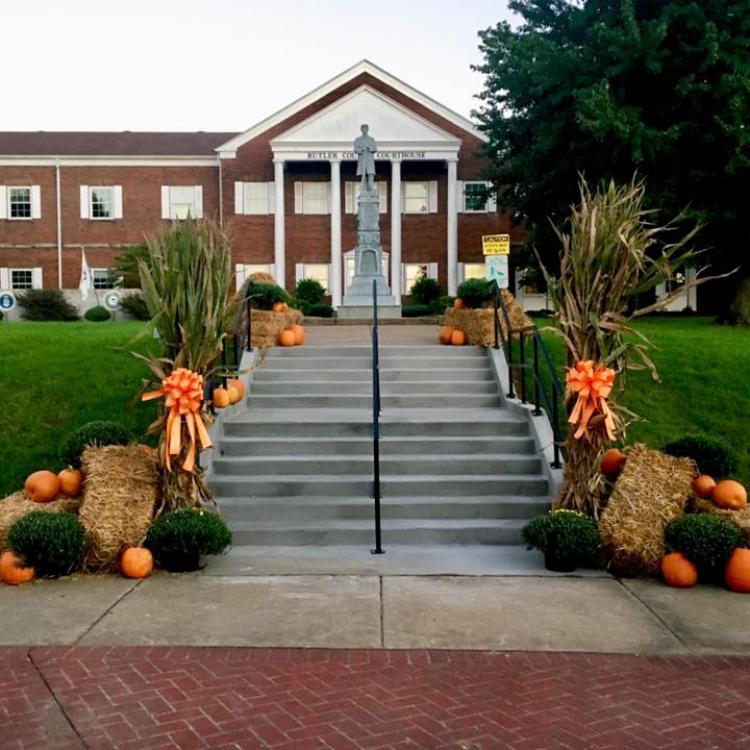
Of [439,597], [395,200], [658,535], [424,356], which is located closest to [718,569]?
[658,535]

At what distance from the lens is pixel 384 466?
29.3 ft

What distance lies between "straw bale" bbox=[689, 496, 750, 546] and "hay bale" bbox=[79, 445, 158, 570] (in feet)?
15.1

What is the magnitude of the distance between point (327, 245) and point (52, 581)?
3027cm

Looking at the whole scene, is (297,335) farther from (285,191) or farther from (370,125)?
(285,191)

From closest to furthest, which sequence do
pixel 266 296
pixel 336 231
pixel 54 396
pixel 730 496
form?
1. pixel 730 496
2. pixel 54 396
3. pixel 266 296
4. pixel 336 231

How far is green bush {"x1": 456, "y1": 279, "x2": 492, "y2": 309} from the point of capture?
13.0 metres

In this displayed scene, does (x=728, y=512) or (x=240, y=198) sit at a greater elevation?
(x=240, y=198)

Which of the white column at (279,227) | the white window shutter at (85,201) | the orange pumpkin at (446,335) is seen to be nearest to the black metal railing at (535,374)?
the orange pumpkin at (446,335)

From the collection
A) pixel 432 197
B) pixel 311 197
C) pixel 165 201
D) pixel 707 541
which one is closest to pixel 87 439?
pixel 707 541

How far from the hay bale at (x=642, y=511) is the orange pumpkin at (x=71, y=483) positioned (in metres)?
4.47

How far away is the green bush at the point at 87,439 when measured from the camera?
26.2 feet

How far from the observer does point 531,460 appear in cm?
892

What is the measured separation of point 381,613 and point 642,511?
241 cm

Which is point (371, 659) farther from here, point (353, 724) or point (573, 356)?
point (573, 356)
